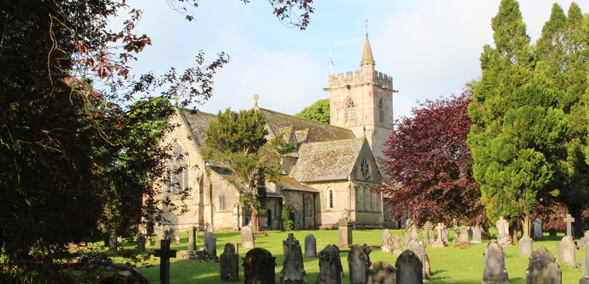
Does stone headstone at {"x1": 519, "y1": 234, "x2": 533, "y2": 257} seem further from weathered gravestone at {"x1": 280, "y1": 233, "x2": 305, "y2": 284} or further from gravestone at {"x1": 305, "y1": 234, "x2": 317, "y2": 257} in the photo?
weathered gravestone at {"x1": 280, "y1": 233, "x2": 305, "y2": 284}

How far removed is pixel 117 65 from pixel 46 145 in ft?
4.28

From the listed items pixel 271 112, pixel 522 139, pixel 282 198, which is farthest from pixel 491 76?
pixel 271 112

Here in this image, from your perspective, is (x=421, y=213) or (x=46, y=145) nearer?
(x=46, y=145)

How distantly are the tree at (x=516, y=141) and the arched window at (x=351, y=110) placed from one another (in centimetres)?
4765

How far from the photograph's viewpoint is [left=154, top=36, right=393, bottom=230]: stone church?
46.2 m

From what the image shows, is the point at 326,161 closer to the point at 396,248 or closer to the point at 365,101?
the point at 365,101

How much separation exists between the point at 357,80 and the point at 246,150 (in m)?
35.8

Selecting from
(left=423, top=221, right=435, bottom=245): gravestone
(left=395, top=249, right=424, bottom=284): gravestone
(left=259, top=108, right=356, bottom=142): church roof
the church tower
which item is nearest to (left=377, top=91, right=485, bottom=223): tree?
(left=423, top=221, right=435, bottom=245): gravestone

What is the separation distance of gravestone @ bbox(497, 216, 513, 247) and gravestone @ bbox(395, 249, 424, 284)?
16.9m

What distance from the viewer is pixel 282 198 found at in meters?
49.8

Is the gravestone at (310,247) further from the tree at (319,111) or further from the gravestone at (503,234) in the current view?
the tree at (319,111)

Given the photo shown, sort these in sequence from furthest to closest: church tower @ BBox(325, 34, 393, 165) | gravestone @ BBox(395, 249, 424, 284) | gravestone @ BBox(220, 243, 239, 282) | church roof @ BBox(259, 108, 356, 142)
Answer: church tower @ BBox(325, 34, 393, 165)
church roof @ BBox(259, 108, 356, 142)
gravestone @ BBox(220, 243, 239, 282)
gravestone @ BBox(395, 249, 424, 284)

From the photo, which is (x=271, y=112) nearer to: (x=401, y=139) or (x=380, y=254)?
(x=401, y=139)

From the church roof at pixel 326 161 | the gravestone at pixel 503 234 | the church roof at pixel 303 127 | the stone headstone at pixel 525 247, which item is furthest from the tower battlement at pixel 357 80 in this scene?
the stone headstone at pixel 525 247
